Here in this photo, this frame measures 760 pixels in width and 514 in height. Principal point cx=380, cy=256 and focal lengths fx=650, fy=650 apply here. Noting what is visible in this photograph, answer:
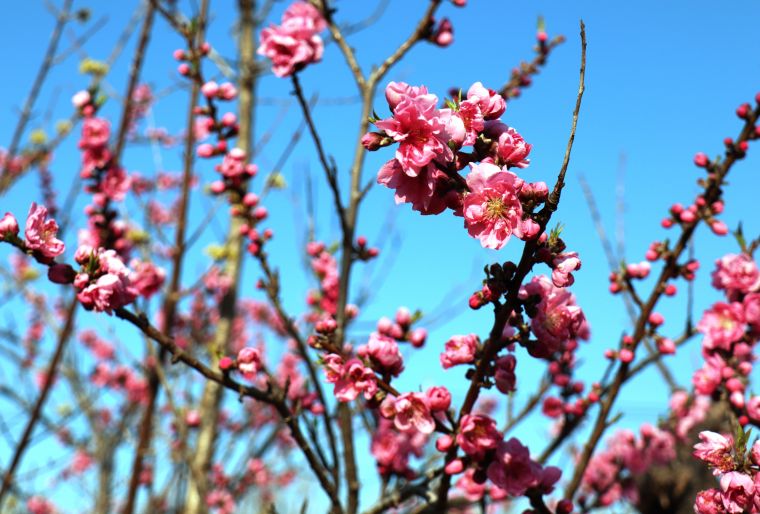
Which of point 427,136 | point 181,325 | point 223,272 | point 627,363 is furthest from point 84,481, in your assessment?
point 427,136

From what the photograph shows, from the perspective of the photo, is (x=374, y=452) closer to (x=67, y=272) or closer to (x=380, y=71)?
(x=67, y=272)

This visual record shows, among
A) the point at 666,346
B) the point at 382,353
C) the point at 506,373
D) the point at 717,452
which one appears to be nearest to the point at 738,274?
the point at 666,346

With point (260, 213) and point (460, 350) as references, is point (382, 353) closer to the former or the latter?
point (460, 350)

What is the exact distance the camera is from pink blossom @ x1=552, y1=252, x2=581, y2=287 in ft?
4.14

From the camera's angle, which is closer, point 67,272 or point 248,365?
point 67,272

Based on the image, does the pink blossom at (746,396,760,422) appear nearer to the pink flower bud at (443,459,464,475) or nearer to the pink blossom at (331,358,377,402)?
the pink flower bud at (443,459,464,475)

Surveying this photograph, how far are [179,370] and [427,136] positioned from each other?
15.8ft

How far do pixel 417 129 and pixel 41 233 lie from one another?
99 cm

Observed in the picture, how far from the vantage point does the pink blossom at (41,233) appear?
1.56 m

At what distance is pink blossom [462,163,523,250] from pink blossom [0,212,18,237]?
111cm

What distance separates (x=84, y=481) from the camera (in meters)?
8.25

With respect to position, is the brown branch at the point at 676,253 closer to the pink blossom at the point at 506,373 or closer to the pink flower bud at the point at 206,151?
the pink blossom at the point at 506,373

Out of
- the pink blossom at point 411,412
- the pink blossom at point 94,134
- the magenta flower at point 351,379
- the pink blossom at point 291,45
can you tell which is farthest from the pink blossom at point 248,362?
the pink blossom at point 94,134

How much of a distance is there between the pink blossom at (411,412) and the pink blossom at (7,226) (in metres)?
1.01
